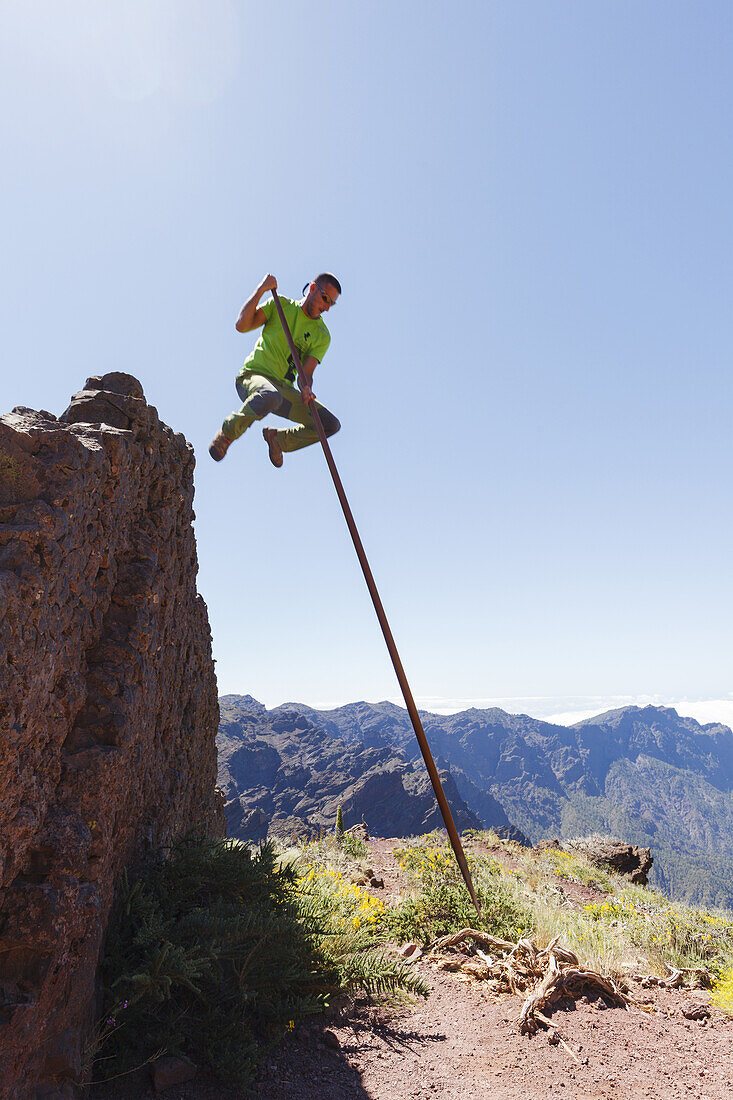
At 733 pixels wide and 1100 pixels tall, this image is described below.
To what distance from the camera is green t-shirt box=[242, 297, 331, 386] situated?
5660 mm

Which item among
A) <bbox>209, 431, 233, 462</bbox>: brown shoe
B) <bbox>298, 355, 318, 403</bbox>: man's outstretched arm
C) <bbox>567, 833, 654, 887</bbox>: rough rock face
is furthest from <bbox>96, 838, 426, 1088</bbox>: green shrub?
<bbox>567, 833, 654, 887</bbox>: rough rock face

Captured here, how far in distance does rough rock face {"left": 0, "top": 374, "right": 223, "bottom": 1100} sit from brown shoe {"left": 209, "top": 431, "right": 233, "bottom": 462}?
0.55 meters

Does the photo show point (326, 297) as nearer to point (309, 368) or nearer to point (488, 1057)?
point (309, 368)

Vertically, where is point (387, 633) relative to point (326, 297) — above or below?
below

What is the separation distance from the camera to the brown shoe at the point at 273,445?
584 cm

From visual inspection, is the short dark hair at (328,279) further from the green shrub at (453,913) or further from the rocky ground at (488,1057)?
the green shrub at (453,913)

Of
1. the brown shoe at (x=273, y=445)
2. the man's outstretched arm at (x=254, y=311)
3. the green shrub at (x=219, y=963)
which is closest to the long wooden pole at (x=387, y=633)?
the man's outstretched arm at (x=254, y=311)

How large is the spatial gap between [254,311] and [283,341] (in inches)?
15.6

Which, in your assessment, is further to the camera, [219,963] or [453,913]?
[453,913]

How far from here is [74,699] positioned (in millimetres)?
3400

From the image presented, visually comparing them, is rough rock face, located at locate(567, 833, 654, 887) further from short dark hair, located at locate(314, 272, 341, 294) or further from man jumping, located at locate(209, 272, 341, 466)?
short dark hair, located at locate(314, 272, 341, 294)

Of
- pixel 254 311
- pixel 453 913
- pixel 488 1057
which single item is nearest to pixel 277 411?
pixel 254 311

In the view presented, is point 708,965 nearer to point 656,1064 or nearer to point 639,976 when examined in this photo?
point 639,976

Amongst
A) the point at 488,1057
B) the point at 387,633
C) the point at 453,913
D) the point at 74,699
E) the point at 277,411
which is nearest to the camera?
the point at 74,699
